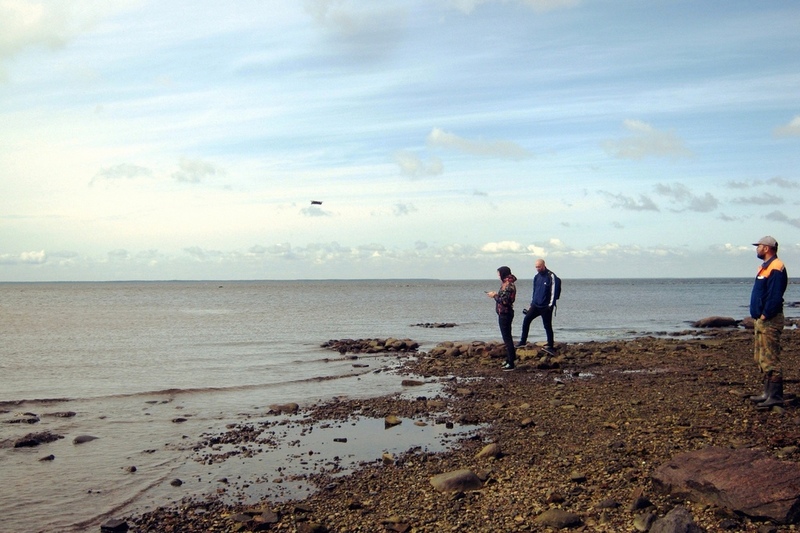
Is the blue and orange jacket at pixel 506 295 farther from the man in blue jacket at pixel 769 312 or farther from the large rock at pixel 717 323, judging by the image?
the large rock at pixel 717 323

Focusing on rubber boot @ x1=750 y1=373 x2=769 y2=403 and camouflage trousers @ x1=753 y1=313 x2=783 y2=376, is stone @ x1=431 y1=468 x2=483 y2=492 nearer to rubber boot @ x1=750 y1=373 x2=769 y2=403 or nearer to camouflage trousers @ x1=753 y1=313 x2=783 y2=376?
camouflage trousers @ x1=753 y1=313 x2=783 y2=376

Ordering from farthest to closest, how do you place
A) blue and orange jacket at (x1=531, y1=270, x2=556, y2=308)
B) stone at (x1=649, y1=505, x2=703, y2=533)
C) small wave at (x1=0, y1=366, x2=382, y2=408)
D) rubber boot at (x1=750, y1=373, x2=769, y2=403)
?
blue and orange jacket at (x1=531, y1=270, x2=556, y2=308) < small wave at (x1=0, y1=366, x2=382, y2=408) < rubber boot at (x1=750, y1=373, x2=769, y2=403) < stone at (x1=649, y1=505, x2=703, y2=533)

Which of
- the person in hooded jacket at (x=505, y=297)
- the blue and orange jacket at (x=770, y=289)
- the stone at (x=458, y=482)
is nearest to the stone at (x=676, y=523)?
the stone at (x=458, y=482)

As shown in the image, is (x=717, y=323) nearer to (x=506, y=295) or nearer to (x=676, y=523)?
(x=506, y=295)

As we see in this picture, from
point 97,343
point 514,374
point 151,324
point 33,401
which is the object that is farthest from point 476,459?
point 151,324

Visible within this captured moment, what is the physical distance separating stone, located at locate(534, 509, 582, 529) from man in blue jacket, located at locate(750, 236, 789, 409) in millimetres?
5811

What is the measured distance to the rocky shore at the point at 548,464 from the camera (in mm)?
7363

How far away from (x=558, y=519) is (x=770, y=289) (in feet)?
20.1

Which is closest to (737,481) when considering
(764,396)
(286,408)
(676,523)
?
(676,523)

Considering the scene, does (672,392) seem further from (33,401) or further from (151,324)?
(151,324)

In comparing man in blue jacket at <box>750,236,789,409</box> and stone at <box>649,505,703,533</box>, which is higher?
man in blue jacket at <box>750,236,789,409</box>

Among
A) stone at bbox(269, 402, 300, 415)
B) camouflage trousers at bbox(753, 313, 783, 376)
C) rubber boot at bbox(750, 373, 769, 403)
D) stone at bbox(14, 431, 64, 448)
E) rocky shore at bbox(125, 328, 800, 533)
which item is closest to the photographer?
rocky shore at bbox(125, 328, 800, 533)

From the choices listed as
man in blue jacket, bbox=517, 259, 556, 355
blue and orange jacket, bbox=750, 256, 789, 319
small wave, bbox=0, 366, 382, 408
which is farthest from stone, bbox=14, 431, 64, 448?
blue and orange jacket, bbox=750, 256, 789, 319

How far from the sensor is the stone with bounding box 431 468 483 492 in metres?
8.67
